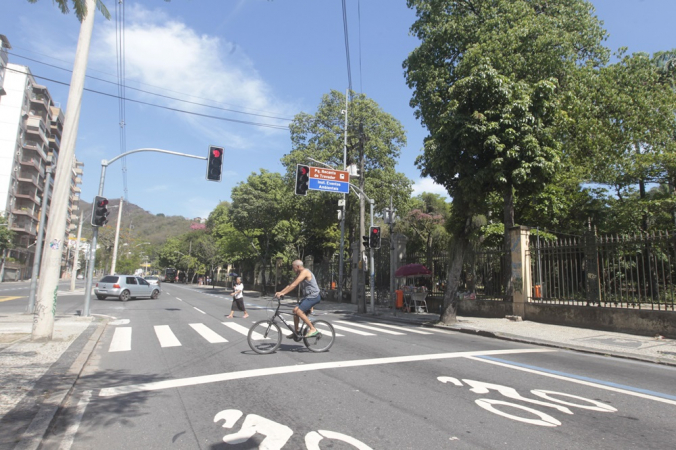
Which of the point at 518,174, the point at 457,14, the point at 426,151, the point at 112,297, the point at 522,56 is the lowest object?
the point at 112,297

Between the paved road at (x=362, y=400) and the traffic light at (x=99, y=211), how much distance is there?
7.76 metres

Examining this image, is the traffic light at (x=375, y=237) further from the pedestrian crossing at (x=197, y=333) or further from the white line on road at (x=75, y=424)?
the white line on road at (x=75, y=424)

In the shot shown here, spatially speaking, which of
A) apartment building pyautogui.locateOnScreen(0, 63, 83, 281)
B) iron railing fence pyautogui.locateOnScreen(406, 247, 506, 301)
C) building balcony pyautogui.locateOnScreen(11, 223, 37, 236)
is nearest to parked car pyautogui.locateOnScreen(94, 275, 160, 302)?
iron railing fence pyautogui.locateOnScreen(406, 247, 506, 301)

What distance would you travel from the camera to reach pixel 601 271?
530 inches

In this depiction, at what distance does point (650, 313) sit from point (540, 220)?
499 inches

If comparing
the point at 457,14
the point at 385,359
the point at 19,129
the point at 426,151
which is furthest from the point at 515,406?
the point at 19,129

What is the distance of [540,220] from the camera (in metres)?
23.3

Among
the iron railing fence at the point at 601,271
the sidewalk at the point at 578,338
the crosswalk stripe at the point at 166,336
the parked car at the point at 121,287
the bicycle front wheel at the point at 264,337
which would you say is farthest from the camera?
the parked car at the point at 121,287

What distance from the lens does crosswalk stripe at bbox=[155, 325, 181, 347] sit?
9297 millimetres

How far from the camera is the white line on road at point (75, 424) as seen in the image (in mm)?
3857

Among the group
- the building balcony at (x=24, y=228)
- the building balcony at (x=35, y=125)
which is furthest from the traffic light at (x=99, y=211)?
the building balcony at (x=35, y=125)

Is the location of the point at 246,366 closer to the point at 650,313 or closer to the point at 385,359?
the point at 385,359

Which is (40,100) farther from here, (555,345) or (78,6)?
(555,345)

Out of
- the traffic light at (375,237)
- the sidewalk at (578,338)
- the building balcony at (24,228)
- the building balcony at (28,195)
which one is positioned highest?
the building balcony at (28,195)
